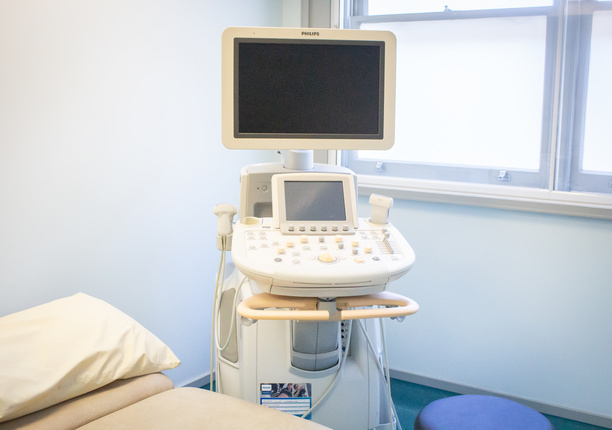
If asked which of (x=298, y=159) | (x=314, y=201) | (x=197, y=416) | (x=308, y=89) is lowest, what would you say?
(x=197, y=416)

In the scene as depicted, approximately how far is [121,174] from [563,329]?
5.81 feet

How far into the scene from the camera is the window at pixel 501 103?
88.9 inches

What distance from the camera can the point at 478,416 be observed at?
185 cm

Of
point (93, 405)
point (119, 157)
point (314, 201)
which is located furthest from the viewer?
point (119, 157)

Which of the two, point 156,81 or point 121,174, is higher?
point 156,81

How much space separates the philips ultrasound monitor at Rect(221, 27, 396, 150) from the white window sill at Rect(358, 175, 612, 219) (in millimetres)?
835

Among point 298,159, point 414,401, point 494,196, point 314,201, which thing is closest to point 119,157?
point 298,159

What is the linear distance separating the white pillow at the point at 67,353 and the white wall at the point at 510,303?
4.13ft

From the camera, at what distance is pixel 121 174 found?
7.09 feet

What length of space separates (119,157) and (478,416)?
146cm

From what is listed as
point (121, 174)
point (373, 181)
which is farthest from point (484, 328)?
point (121, 174)

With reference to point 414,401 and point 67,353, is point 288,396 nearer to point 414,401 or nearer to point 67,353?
point 67,353

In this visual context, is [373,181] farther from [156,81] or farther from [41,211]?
[41,211]

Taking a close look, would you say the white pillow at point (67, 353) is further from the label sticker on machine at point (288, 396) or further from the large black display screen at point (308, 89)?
the large black display screen at point (308, 89)
